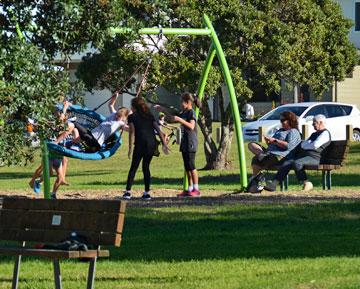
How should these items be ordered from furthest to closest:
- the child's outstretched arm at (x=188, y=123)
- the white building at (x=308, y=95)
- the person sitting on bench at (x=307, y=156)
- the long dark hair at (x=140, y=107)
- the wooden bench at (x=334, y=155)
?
the white building at (x=308, y=95)
the wooden bench at (x=334, y=155)
the person sitting on bench at (x=307, y=156)
the child's outstretched arm at (x=188, y=123)
the long dark hair at (x=140, y=107)

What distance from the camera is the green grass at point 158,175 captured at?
2377 centimetres

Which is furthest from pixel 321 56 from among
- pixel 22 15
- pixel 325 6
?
pixel 22 15

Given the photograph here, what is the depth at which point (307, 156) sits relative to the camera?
19891mm

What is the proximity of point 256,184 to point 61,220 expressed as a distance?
1074 cm

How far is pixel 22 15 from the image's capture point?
1130cm

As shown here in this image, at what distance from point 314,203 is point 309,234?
3541 millimetres

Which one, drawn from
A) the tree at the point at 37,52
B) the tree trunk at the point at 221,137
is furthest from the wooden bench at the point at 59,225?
the tree trunk at the point at 221,137

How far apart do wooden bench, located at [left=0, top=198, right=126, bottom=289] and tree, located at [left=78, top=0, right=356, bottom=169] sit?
16595 millimetres

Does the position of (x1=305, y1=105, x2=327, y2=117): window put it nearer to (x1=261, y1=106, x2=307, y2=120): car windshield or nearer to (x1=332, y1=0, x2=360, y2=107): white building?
(x1=261, y1=106, x2=307, y2=120): car windshield

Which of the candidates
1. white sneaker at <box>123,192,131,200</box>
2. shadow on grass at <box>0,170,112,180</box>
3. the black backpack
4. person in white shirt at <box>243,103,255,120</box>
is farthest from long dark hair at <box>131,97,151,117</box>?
person in white shirt at <box>243,103,255,120</box>

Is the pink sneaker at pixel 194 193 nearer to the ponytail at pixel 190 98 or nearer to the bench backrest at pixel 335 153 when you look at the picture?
the ponytail at pixel 190 98

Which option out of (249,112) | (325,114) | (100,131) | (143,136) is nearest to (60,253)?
(143,136)

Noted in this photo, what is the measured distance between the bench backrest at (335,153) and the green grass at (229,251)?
12.1 feet

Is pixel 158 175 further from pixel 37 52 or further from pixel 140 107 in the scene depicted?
pixel 37 52
